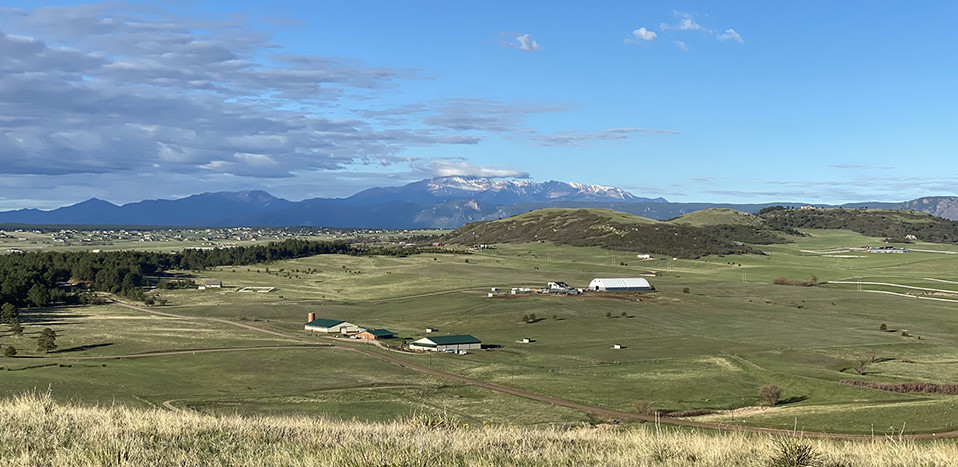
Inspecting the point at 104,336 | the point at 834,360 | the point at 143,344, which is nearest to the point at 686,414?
the point at 834,360

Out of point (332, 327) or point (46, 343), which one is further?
point (332, 327)

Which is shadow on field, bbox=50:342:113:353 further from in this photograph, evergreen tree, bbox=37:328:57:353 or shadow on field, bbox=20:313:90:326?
shadow on field, bbox=20:313:90:326

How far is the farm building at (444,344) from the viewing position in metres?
93.9

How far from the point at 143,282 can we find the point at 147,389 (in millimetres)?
126195

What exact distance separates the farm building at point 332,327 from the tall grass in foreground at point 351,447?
309 ft

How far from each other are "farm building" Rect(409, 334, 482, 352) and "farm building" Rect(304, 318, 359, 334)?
1686 centimetres

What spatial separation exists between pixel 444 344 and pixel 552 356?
15018 mm

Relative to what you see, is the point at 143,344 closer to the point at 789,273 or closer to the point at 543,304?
the point at 543,304

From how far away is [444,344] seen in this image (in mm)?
94000

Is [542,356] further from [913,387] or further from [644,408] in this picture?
[913,387]

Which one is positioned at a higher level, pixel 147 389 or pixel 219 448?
pixel 219 448

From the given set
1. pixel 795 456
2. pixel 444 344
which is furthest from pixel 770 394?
pixel 795 456

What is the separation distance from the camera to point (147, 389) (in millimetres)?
63281

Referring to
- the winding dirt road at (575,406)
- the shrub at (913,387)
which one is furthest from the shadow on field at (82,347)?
the shrub at (913,387)
